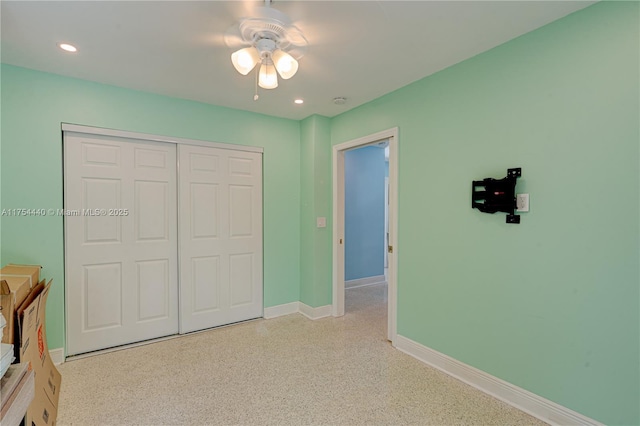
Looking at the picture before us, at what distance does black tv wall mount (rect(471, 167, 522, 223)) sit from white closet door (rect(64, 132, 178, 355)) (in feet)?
9.54

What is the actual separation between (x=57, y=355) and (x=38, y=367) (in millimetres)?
1082

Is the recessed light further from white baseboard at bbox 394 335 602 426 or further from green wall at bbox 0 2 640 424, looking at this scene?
white baseboard at bbox 394 335 602 426

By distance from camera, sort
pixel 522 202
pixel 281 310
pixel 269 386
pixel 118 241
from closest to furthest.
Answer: pixel 522 202 < pixel 269 386 < pixel 118 241 < pixel 281 310

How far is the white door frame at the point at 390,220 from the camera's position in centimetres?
303

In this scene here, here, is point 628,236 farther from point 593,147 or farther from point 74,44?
point 74,44

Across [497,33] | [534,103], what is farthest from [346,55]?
[534,103]

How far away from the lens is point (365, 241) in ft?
18.3

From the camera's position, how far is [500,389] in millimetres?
2203

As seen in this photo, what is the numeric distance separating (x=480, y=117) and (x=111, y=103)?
10.7 ft

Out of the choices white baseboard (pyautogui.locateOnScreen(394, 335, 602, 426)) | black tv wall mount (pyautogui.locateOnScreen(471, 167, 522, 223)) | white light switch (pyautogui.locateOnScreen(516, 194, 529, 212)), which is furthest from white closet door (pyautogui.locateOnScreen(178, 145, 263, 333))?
white light switch (pyautogui.locateOnScreen(516, 194, 529, 212))

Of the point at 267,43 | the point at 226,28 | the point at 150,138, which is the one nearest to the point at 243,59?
the point at 267,43

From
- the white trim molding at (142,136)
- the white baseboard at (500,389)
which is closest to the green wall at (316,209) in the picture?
the white trim molding at (142,136)

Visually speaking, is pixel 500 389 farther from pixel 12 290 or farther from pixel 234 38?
pixel 12 290

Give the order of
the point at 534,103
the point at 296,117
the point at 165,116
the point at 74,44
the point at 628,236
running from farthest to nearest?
the point at 296,117 → the point at 165,116 → the point at 74,44 → the point at 534,103 → the point at 628,236
